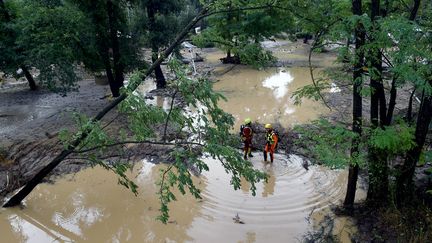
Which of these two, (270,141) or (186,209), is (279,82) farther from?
(186,209)

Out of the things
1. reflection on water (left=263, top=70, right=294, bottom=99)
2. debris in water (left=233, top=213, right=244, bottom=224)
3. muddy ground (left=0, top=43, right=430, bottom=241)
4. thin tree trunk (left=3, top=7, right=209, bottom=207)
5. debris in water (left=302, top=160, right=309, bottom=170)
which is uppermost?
thin tree trunk (left=3, top=7, right=209, bottom=207)

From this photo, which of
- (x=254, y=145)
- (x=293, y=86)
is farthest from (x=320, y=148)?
(x=293, y=86)

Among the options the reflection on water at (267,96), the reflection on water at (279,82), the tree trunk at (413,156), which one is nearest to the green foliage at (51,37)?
the reflection on water at (267,96)

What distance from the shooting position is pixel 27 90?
21.1 m

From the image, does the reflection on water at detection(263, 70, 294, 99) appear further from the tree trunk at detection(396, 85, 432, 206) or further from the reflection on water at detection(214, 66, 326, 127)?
the tree trunk at detection(396, 85, 432, 206)

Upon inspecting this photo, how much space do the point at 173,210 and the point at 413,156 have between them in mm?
6016

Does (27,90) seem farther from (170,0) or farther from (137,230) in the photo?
(137,230)

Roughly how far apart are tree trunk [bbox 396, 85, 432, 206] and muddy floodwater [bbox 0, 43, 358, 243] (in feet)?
4.81

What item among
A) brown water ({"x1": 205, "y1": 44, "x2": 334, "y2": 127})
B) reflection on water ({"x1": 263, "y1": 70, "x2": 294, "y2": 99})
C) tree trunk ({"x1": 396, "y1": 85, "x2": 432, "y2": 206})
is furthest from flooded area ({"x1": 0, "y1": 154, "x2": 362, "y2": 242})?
reflection on water ({"x1": 263, "y1": 70, "x2": 294, "y2": 99})

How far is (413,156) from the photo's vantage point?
840 centimetres

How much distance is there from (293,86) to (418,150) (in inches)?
559

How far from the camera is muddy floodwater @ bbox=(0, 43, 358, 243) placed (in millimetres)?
8938

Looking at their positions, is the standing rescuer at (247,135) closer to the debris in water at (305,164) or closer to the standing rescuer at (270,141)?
the standing rescuer at (270,141)

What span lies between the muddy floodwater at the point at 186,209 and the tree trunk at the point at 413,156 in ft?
4.81
